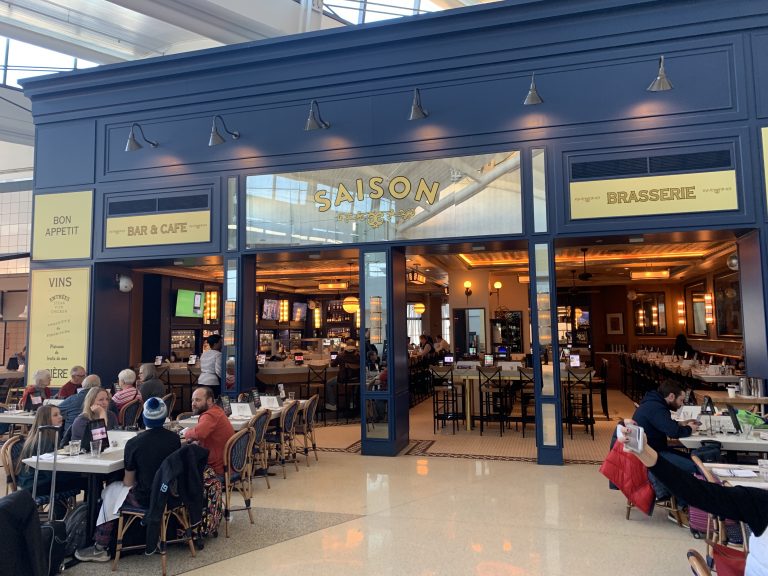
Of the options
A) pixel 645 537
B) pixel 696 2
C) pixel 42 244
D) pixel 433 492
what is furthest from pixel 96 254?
pixel 696 2

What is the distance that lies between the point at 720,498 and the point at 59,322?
908cm

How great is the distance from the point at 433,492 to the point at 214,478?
2207 mm

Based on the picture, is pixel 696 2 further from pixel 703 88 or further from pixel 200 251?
pixel 200 251

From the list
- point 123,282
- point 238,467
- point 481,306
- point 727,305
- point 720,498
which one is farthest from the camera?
point 481,306

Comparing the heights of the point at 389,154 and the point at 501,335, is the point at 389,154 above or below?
above

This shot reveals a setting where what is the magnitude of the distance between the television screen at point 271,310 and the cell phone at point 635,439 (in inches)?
566

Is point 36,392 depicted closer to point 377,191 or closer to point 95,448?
point 95,448

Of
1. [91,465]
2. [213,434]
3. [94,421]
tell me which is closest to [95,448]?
[94,421]

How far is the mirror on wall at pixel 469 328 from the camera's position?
14008 millimetres

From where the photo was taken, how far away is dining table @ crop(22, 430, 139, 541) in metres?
3.92

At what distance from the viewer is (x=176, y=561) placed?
3967 millimetres

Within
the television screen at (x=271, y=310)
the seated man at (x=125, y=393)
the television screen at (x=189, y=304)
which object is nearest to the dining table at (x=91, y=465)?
the seated man at (x=125, y=393)

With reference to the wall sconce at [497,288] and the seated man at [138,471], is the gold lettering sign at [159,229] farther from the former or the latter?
the wall sconce at [497,288]

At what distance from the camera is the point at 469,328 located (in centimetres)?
1409
